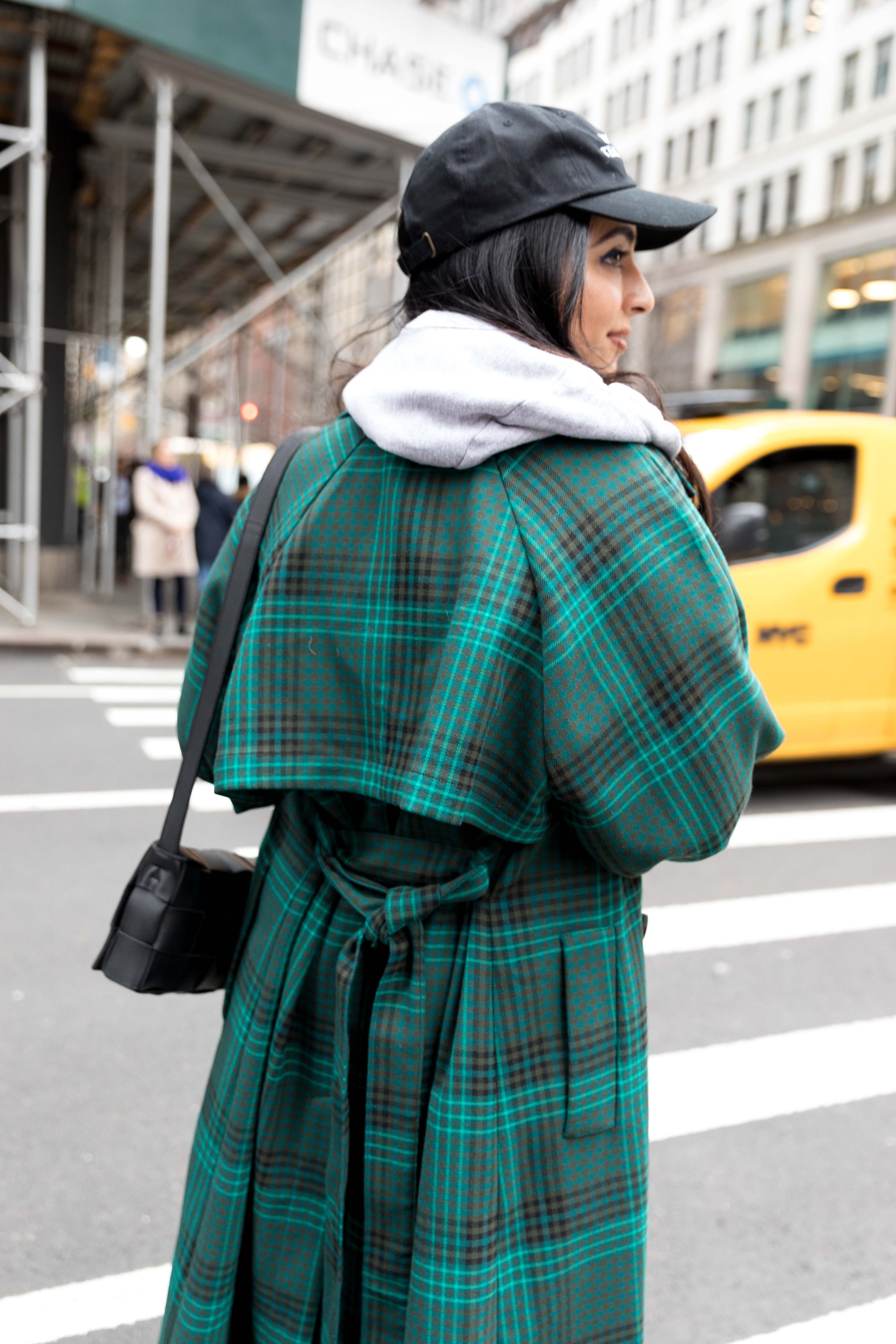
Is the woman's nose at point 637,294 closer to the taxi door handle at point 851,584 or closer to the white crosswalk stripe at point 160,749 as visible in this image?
the taxi door handle at point 851,584

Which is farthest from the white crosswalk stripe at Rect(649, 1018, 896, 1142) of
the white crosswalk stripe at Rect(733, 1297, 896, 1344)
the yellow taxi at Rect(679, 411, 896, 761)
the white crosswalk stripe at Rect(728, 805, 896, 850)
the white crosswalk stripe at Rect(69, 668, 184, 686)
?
the white crosswalk stripe at Rect(69, 668, 184, 686)

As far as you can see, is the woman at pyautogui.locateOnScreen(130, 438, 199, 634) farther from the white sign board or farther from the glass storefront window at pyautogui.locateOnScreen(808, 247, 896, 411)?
the glass storefront window at pyautogui.locateOnScreen(808, 247, 896, 411)

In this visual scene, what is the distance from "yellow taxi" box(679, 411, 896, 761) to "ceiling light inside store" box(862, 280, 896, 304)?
27.9m

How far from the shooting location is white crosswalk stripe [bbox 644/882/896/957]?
4.54 metres

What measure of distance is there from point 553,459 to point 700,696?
0.95ft

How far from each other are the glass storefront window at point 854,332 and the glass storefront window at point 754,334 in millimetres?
1693

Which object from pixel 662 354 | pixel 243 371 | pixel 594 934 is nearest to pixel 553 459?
pixel 594 934

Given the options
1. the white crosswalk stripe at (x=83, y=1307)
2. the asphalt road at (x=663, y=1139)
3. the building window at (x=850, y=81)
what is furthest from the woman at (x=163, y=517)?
the building window at (x=850, y=81)

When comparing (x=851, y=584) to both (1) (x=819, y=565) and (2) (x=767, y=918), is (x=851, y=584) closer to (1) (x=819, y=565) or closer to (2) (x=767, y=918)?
(1) (x=819, y=565)

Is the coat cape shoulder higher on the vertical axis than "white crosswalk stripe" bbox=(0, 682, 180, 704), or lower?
higher

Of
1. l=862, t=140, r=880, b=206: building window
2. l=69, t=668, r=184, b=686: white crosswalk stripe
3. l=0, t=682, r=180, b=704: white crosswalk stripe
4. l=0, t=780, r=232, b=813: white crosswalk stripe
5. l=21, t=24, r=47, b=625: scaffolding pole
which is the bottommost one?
l=0, t=780, r=232, b=813: white crosswalk stripe

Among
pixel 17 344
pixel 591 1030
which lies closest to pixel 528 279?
pixel 591 1030

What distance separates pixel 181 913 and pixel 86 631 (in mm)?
10404

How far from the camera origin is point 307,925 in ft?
4.67
